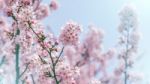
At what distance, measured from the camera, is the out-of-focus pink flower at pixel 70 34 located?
270 inches

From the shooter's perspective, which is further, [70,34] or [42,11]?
[42,11]

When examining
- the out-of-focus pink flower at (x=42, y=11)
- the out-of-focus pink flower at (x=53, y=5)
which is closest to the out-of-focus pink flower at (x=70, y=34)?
the out-of-focus pink flower at (x=42, y=11)

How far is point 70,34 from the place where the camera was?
22.7 feet

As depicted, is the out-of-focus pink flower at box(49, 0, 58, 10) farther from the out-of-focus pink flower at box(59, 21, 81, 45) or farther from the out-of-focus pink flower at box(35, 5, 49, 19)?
the out-of-focus pink flower at box(59, 21, 81, 45)

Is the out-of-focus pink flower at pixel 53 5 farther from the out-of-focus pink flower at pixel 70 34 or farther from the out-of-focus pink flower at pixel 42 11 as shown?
the out-of-focus pink flower at pixel 70 34

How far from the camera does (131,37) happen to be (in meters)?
15.8

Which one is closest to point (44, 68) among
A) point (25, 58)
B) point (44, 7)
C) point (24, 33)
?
point (24, 33)

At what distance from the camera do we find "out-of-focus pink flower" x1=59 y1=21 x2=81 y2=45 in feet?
22.5

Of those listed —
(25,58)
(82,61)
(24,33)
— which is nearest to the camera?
(24,33)

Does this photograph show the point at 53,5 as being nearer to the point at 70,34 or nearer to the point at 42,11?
the point at 42,11

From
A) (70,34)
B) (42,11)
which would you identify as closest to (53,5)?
(42,11)

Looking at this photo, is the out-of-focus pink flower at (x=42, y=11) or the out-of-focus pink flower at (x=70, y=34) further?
the out-of-focus pink flower at (x=42, y=11)

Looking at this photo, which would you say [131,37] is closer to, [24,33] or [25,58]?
[25,58]

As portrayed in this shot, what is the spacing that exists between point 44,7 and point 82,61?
98.6 inches
